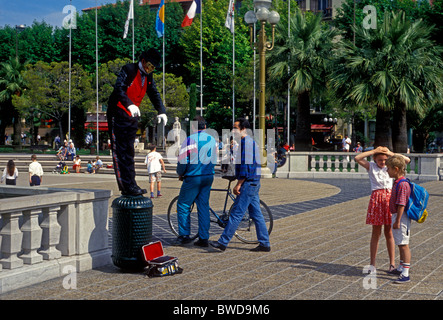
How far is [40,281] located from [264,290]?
8.27 ft

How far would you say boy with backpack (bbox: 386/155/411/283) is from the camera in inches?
253

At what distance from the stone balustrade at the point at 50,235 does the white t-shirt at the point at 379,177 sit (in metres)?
3.32

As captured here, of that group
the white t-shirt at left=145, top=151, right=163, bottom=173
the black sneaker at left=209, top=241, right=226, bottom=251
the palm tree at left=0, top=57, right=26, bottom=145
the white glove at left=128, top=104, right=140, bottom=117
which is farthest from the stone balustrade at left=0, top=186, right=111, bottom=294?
the palm tree at left=0, top=57, right=26, bottom=145

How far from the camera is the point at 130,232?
6.89 meters

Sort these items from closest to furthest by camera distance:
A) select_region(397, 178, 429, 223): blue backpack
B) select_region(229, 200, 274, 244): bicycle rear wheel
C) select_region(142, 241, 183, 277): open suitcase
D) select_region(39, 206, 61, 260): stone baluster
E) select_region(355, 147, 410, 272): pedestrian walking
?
select_region(397, 178, 429, 223): blue backpack → select_region(39, 206, 61, 260): stone baluster → select_region(142, 241, 183, 277): open suitcase → select_region(355, 147, 410, 272): pedestrian walking → select_region(229, 200, 274, 244): bicycle rear wheel

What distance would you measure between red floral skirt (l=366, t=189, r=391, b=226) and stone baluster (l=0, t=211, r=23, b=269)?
13.2ft

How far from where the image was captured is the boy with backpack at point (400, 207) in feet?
21.1

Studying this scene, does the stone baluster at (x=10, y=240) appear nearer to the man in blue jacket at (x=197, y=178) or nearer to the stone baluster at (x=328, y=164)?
the man in blue jacket at (x=197, y=178)

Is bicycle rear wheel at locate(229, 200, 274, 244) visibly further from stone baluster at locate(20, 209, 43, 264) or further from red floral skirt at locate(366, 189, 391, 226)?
stone baluster at locate(20, 209, 43, 264)

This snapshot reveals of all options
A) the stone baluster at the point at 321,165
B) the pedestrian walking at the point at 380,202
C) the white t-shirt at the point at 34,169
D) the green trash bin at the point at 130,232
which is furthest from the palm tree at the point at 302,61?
the green trash bin at the point at 130,232

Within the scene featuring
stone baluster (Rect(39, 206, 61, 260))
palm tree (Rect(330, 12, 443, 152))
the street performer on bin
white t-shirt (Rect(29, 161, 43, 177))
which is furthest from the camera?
palm tree (Rect(330, 12, 443, 152))

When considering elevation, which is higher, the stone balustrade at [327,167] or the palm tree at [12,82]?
the palm tree at [12,82]

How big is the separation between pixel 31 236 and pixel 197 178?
3.00 m

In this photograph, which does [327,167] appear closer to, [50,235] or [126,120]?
[126,120]
